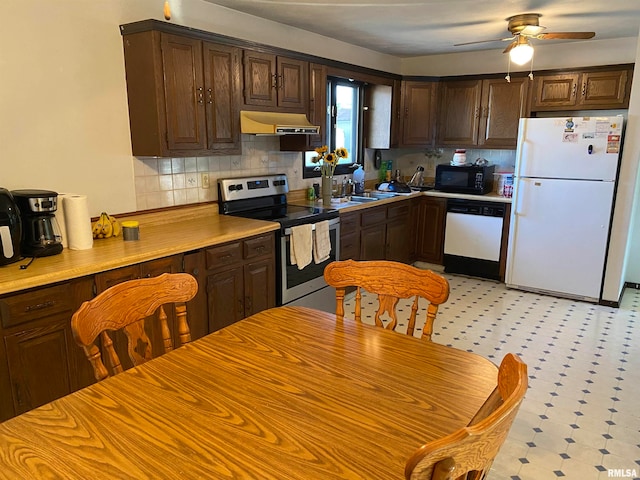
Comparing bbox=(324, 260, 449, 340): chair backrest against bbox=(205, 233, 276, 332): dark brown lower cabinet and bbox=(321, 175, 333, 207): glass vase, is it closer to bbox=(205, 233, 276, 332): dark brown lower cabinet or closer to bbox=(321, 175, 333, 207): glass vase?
bbox=(205, 233, 276, 332): dark brown lower cabinet

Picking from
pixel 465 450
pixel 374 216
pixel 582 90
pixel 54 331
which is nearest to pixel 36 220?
pixel 54 331

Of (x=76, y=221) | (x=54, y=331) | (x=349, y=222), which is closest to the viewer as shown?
(x=54, y=331)

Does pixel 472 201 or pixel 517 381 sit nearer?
pixel 517 381

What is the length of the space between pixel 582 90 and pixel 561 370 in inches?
114

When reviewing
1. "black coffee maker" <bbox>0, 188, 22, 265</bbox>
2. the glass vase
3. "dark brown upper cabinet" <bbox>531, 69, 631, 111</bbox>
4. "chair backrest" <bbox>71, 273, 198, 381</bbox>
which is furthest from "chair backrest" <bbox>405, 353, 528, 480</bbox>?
"dark brown upper cabinet" <bbox>531, 69, 631, 111</bbox>

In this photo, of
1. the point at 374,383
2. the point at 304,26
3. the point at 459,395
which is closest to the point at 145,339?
the point at 374,383

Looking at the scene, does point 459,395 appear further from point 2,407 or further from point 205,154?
point 205,154

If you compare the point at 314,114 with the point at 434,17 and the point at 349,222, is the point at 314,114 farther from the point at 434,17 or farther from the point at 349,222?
the point at 434,17

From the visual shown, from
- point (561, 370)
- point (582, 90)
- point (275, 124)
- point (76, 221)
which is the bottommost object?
point (561, 370)

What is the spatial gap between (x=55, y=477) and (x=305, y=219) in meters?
2.67

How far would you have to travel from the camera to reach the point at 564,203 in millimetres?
4238

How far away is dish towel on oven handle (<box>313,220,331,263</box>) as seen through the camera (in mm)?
3635

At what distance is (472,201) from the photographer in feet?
16.0

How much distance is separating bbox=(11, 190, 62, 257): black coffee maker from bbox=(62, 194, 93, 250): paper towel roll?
0.32 feet
